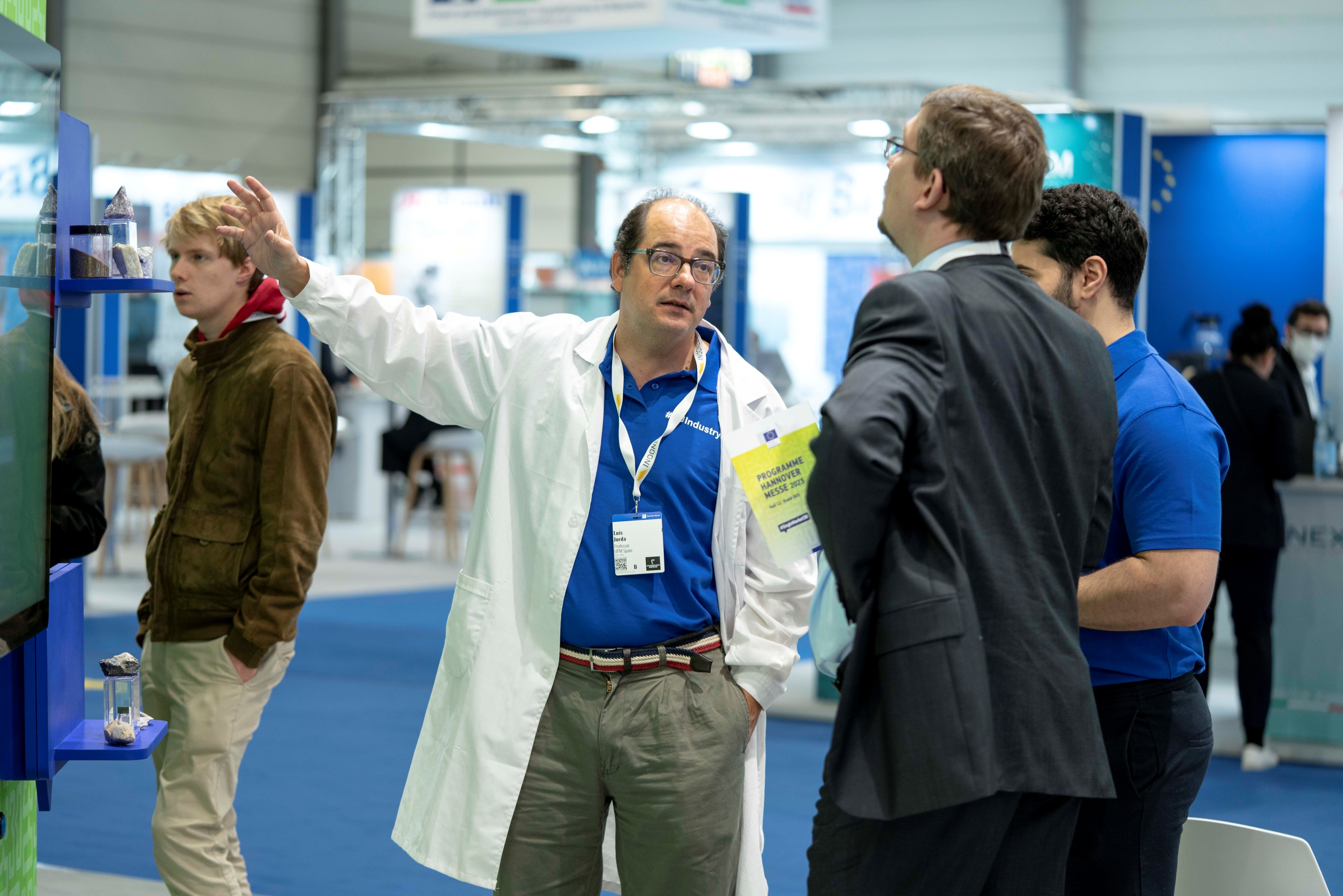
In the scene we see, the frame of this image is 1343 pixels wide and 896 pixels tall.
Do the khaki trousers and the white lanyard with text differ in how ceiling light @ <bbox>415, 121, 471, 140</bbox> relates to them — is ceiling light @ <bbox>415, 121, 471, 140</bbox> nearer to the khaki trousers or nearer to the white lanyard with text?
the white lanyard with text

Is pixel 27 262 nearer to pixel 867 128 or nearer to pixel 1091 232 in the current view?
pixel 1091 232

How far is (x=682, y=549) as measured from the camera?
2096 millimetres

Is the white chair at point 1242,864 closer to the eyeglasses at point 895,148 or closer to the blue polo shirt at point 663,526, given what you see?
the blue polo shirt at point 663,526

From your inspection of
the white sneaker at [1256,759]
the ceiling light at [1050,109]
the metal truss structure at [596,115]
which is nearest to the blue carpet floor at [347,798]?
the white sneaker at [1256,759]

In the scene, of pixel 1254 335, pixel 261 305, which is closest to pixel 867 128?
pixel 1254 335

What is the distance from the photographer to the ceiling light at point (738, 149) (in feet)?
42.3

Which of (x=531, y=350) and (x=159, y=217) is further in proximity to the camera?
(x=159, y=217)

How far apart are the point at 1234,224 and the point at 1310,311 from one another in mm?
1575

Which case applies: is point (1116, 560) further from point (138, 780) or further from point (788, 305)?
point (788, 305)

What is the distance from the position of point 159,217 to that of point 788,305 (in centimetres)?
463

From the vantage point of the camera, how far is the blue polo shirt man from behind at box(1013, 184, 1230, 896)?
5.90ft

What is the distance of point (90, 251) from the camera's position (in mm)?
2229

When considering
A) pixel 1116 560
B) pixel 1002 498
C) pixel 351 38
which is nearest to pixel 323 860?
pixel 1116 560

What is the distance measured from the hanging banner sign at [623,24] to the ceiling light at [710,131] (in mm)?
2314
